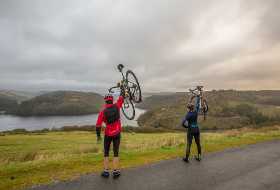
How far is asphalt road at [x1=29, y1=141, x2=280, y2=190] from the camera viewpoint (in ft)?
28.5

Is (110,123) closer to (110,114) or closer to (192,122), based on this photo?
(110,114)

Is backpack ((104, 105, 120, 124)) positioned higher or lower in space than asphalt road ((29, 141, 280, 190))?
higher

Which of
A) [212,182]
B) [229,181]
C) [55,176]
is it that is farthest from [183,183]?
[55,176]

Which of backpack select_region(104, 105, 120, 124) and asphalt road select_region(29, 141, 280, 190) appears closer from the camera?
asphalt road select_region(29, 141, 280, 190)

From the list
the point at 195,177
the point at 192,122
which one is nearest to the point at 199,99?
the point at 192,122

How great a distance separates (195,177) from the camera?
32.5 feet

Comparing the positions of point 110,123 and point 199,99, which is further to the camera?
point 199,99

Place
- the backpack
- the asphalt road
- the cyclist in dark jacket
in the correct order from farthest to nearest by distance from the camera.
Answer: the cyclist in dark jacket
the backpack
the asphalt road

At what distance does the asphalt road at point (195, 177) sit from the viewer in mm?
8672

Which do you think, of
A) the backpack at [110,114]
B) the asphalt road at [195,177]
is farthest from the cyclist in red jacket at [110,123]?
the asphalt road at [195,177]

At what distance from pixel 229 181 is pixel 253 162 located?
4329mm

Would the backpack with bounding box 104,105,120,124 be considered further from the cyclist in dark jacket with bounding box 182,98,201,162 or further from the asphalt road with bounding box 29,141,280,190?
the cyclist in dark jacket with bounding box 182,98,201,162

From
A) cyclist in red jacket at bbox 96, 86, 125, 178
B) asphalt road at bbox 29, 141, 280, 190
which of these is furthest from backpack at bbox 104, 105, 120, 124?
asphalt road at bbox 29, 141, 280, 190

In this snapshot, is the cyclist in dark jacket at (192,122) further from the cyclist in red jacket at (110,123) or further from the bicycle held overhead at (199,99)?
the cyclist in red jacket at (110,123)
